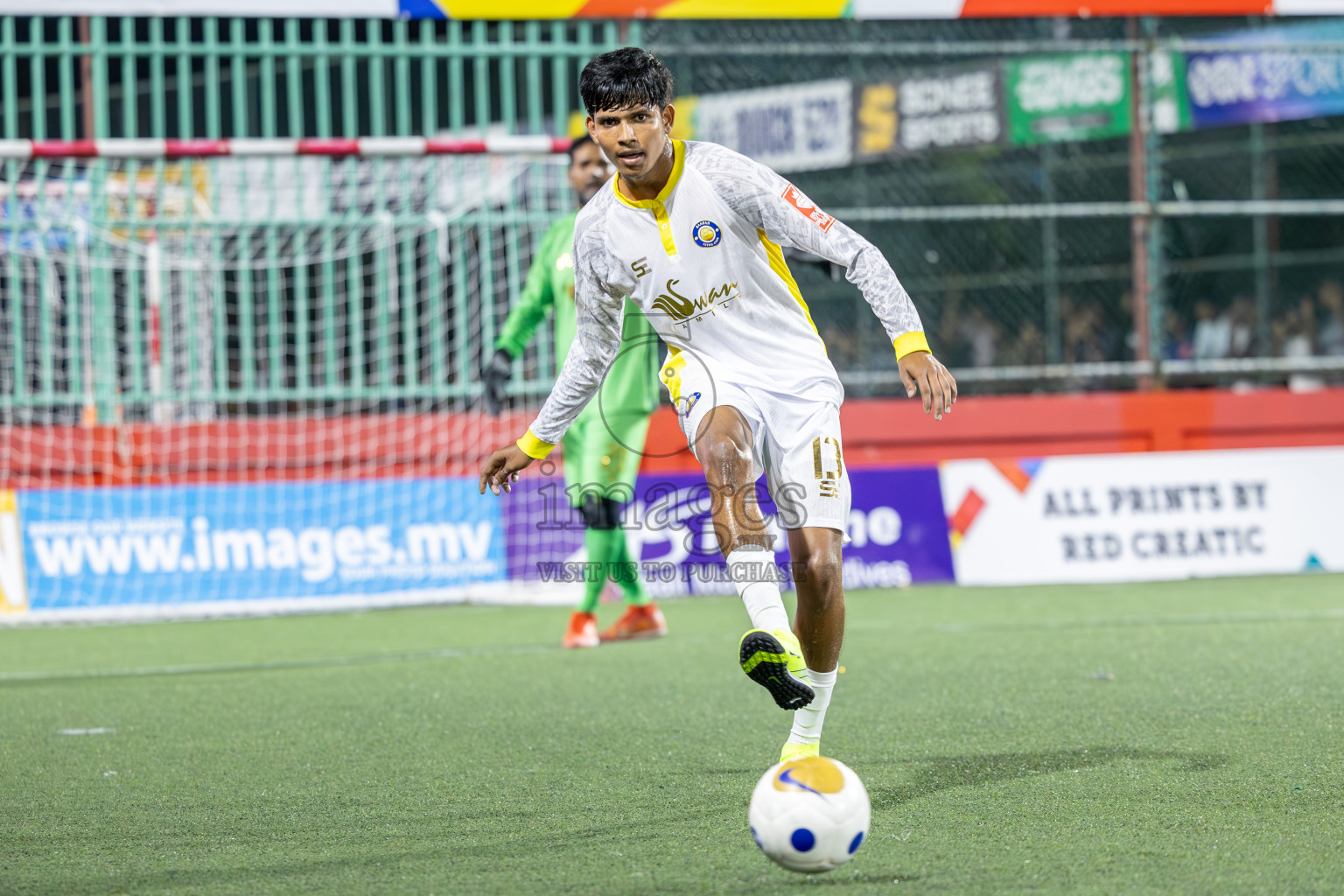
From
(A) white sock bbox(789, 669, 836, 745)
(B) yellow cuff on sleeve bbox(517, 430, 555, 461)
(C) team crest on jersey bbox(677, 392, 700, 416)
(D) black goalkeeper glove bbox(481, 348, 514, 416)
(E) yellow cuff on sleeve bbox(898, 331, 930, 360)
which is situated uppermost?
(D) black goalkeeper glove bbox(481, 348, 514, 416)

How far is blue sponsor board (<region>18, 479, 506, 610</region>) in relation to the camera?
9767 millimetres

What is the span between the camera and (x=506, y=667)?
279 inches

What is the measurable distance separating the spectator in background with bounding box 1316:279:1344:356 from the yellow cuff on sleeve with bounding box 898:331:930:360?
12818mm

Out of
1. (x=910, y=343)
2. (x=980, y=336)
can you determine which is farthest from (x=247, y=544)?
(x=980, y=336)

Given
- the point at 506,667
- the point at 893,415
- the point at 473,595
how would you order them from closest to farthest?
1. the point at 506,667
2. the point at 473,595
3. the point at 893,415

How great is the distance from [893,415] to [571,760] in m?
7.04

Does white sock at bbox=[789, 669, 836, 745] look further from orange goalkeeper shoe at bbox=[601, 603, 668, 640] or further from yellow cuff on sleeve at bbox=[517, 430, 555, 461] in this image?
orange goalkeeper shoe at bbox=[601, 603, 668, 640]

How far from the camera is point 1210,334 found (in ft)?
50.6

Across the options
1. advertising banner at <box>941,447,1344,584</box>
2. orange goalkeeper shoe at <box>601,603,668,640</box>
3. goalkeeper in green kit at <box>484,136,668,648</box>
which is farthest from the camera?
advertising banner at <box>941,447,1344,584</box>

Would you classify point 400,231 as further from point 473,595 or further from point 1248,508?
point 1248,508

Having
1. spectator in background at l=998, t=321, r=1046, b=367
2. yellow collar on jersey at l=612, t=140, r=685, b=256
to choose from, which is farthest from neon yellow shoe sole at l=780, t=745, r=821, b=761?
spectator in background at l=998, t=321, r=1046, b=367

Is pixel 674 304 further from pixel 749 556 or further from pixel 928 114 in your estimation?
pixel 928 114

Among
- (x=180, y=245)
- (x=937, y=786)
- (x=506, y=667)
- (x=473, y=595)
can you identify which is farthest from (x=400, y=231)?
(x=937, y=786)

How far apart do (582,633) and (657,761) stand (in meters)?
3.09
